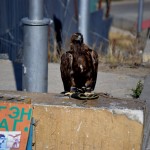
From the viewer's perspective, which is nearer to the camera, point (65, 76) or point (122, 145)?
point (122, 145)

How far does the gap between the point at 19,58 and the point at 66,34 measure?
3.02m

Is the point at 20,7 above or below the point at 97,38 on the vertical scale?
above

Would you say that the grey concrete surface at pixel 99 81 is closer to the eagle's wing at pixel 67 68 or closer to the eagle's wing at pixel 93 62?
the eagle's wing at pixel 93 62

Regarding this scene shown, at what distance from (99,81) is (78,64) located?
255 centimetres

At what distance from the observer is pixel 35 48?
22.4 feet

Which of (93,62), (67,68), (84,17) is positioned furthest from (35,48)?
(84,17)

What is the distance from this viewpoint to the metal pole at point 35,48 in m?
6.65

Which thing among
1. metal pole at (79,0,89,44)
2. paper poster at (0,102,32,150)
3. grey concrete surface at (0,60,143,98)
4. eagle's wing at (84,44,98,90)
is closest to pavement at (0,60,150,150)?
grey concrete surface at (0,60,143,98)

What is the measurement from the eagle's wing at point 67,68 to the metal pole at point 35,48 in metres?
0.30

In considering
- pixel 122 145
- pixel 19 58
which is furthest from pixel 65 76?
pixel 19 58

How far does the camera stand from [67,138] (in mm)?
5852

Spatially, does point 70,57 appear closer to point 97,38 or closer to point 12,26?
point 12,26

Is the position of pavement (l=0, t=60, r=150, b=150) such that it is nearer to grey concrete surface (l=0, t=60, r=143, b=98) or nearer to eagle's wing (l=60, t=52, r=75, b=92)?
grey concrete surface (l=0, t=60, r=143, b=98)

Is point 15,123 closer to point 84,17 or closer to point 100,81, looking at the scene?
point 100,81
